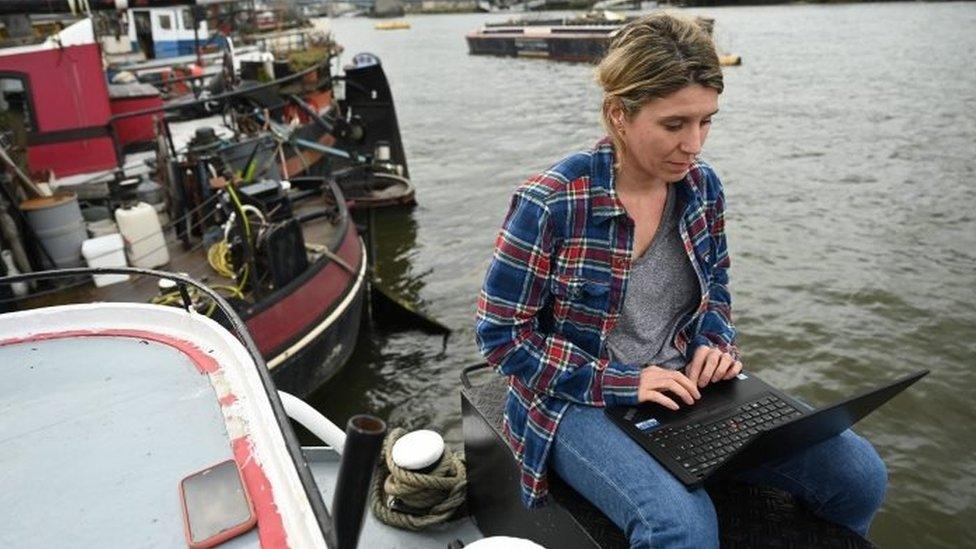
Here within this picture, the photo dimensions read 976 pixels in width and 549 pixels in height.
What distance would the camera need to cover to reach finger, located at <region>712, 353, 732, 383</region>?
234 centimetres

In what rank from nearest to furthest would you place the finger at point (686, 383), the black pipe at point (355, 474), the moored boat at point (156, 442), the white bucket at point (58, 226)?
the black pipe at point (355, 474)
the moored boat at point (156, 442)
the finger at point (686, 383)
the white bucket at point (58, 226)

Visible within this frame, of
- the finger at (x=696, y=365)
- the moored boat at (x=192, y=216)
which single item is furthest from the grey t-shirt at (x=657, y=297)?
the moored boat at (x=192, y=216)

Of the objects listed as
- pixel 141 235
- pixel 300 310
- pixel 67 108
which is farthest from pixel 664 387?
pixel 67 108

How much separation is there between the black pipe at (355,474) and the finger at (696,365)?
5.20ft

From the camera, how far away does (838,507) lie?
2.17 m

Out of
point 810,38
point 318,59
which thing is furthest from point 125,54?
point 810,38

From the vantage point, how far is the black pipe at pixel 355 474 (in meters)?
0.95

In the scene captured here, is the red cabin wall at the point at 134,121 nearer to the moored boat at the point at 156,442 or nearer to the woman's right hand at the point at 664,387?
the moored boat at the point at 156,442

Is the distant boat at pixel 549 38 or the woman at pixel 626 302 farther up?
the woman at pixel 626 302

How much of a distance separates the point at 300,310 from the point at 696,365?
516 centimetres

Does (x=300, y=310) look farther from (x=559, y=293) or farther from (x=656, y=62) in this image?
(x=656, y=62)

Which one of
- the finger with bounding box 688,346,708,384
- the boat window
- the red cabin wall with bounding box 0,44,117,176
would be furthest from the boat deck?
the red cabin wall with bounding box 0,44,117,176

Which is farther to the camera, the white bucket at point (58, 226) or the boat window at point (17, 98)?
the boat window at point (17, 98)

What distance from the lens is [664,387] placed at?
2.19m
